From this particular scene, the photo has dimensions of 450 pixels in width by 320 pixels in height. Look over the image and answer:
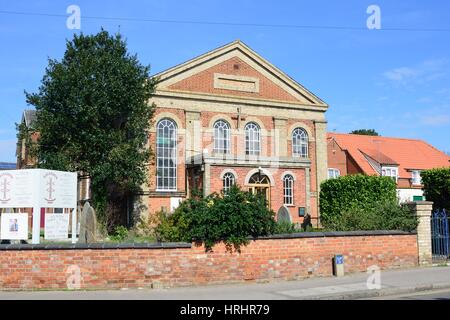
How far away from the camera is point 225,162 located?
28.5m

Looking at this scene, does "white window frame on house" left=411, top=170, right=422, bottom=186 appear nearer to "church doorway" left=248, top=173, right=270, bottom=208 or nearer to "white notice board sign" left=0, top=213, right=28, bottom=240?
"church doorway" left=248, top=173, right=270, bottom=208

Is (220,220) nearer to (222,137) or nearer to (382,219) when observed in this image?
(382,219)

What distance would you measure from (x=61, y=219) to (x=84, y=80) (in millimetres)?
11656

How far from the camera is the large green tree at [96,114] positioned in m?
24.8

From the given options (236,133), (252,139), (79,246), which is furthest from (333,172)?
(79,246)

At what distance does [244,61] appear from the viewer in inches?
1348

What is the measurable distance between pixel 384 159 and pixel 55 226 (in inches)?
1355

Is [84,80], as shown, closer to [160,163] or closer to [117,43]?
[117,43]

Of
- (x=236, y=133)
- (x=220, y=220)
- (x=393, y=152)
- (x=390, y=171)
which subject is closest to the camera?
(x=220, y=220)

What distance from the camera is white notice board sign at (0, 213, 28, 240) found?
563 inches

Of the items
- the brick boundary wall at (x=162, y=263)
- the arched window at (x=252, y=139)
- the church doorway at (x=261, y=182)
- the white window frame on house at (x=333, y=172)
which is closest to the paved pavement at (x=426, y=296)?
the brick boundary wall at (x=162, y=263)

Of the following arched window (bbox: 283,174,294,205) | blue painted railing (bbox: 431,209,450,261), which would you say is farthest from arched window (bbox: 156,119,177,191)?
blue painted railing (bbox: 431,209,450,261)

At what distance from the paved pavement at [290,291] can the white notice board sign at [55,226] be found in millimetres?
2345
